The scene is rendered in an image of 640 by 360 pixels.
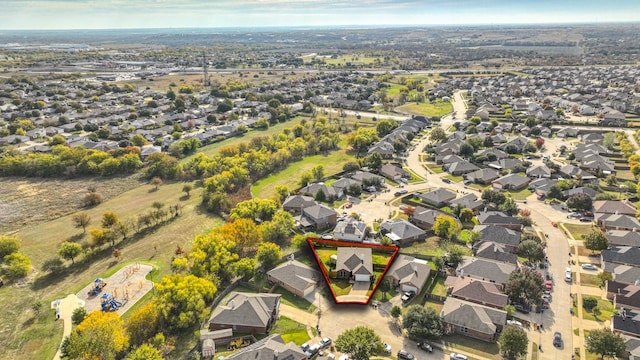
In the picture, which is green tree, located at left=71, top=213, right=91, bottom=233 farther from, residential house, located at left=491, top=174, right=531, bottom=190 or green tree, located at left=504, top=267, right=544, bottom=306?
residential house, located at left=491, top=174, right=531, bottom=190

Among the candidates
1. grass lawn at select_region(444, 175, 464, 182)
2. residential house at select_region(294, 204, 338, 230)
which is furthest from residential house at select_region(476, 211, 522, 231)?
residential house at select_region(294, 204, 338, 230)

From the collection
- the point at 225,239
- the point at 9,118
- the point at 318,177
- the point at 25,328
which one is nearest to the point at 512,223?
the point at 318,177

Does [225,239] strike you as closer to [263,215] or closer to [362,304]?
[263,215]

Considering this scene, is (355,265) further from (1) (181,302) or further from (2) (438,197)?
(2) (438,197)

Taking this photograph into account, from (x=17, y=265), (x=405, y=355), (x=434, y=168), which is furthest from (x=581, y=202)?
(x=17, y=265)

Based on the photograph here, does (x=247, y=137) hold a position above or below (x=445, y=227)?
above

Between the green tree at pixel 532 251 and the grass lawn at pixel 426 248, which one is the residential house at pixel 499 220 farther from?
the grass lawn at pixel 426 248
